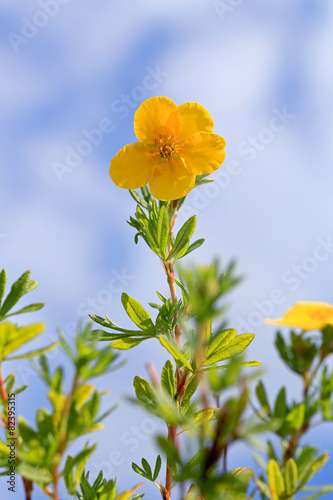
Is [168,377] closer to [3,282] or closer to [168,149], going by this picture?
[3,282]

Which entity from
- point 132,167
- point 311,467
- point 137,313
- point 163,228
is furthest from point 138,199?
point 311,467

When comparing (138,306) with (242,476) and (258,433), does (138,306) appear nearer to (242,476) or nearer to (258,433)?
(242,476)

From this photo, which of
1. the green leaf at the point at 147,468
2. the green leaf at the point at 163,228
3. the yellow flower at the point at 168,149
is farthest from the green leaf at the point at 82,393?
the yellow flower at the point at 168,149

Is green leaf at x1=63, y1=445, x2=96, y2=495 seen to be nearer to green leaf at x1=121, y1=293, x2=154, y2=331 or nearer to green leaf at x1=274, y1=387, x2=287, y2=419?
green leaf at x1=274, y1=387, x2=287, y2=419

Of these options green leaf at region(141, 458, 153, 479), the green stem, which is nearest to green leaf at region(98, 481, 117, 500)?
the green stem

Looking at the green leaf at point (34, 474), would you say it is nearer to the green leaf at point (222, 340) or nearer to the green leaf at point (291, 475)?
the green leaf at point (291, 475)
